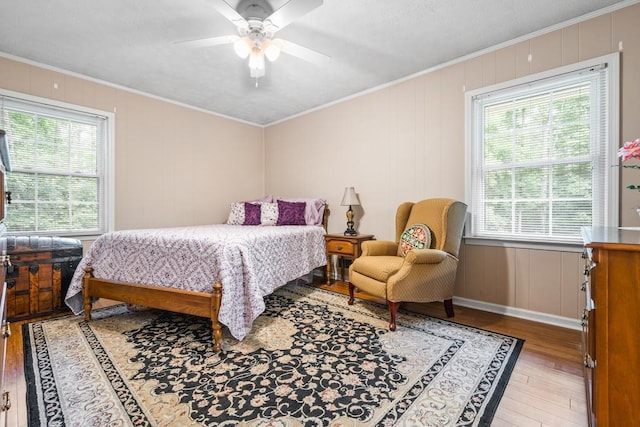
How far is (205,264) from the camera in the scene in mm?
2164

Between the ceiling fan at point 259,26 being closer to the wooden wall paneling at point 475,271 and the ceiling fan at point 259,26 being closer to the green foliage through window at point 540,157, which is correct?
the green foliage through window at point 540,157

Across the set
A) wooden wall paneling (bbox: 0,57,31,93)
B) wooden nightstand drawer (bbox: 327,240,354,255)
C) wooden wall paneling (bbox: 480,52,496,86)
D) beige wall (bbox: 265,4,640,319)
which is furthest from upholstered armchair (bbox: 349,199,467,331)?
wooden wall paneling (bbox: 0,57,31,93)

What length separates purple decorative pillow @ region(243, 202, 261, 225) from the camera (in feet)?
13.6

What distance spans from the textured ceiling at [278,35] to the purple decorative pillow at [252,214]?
1557mm

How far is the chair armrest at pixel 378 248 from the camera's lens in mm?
2930

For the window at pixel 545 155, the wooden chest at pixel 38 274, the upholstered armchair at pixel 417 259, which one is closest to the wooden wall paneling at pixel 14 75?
the wooden chest at pixel 38 274

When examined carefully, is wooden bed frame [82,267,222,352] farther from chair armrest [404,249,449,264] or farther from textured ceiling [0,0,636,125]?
textured ceiling [0,0,636,125]

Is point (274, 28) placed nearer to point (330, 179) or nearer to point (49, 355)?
point (330, 179)

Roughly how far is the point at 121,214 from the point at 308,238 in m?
2.30

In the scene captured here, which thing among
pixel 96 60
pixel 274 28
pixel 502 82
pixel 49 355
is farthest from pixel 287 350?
pixel 96 60

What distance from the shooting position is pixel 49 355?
1949mm

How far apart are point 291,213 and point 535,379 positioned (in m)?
2.98

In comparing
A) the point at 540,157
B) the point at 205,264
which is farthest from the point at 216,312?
the point at 540,157

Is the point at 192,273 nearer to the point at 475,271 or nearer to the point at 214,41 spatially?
the point at 214,41
